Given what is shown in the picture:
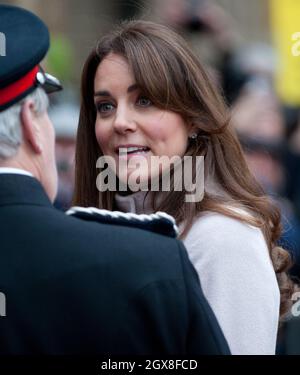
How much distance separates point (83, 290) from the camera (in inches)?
94.0

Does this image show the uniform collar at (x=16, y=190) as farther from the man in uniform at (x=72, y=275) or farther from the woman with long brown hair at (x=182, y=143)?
the woman with long brown hair at (x=182, y=143)

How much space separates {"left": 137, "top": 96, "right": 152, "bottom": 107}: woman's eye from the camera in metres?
3.41

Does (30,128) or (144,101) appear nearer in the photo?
(30,128)

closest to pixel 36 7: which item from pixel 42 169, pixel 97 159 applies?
pixel 97 159

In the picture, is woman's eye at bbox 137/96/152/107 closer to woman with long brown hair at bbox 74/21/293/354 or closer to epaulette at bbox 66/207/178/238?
woman with long brown hair at bbox 74/21/293/354

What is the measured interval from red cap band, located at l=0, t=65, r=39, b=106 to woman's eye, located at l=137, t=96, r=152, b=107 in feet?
2.85

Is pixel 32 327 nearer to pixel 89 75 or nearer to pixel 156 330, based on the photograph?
pixel 156 330

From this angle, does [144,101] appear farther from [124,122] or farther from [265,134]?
[265,134]

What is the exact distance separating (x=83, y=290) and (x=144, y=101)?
115 cm

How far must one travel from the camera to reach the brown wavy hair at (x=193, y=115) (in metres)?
3.35
